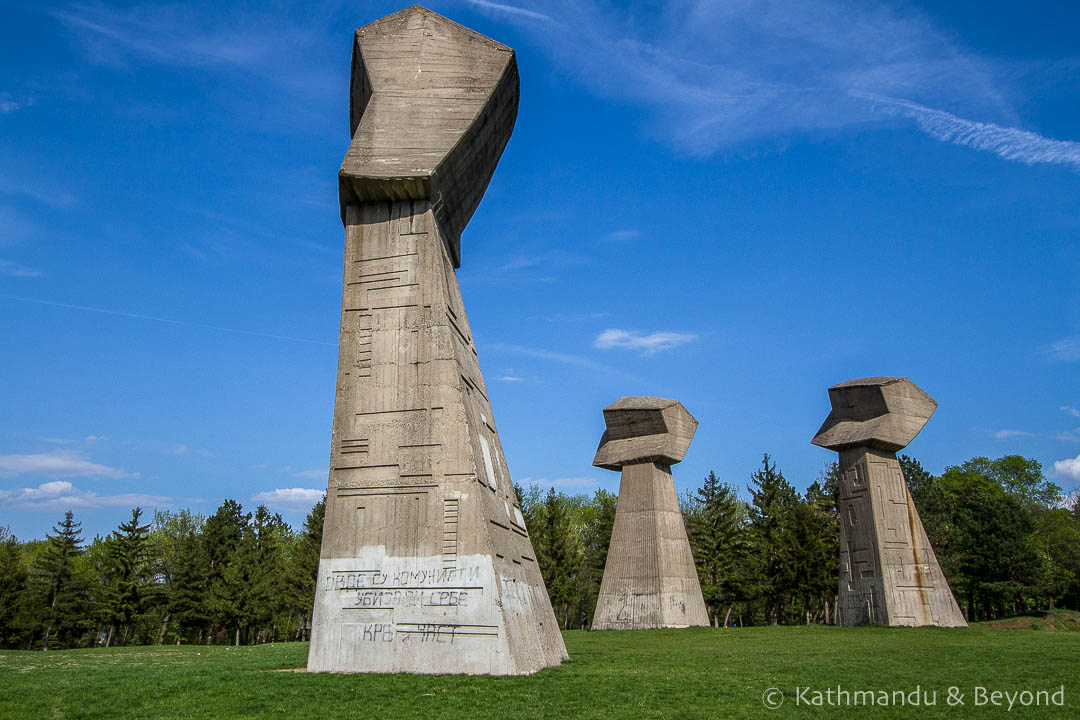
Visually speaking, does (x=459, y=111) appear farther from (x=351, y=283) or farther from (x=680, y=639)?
(x=680, y=639)

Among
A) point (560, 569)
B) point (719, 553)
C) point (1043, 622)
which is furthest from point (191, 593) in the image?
point (1043, 622)

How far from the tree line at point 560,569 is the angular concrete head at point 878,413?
9024 millimetres

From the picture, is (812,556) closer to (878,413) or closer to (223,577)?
(878,413)

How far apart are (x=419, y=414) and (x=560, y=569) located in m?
25.5

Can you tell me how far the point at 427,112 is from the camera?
13.8 metres

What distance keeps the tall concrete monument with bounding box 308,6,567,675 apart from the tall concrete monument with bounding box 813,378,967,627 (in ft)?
50.2

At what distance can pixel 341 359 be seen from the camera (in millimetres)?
13141

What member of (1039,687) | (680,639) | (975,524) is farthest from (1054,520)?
(1039,687)

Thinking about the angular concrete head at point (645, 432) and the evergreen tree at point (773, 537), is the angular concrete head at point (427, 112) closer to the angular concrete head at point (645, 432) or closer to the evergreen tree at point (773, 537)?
the angular concrete head at point (645, 432)

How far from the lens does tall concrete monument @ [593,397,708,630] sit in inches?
1038

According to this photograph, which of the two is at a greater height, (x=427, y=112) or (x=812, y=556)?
(x=427, y=112)

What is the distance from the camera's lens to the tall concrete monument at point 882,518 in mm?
24578

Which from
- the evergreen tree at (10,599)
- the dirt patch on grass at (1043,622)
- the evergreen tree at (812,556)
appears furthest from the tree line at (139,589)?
the dirt patch on grass at (1043,622)

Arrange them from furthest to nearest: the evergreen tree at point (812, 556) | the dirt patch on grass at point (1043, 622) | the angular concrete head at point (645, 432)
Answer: the evergreen tree at point (812, 556) → the dirt patch on grass at point (1043, 622) → the angular concrete head at point (645, 432)
